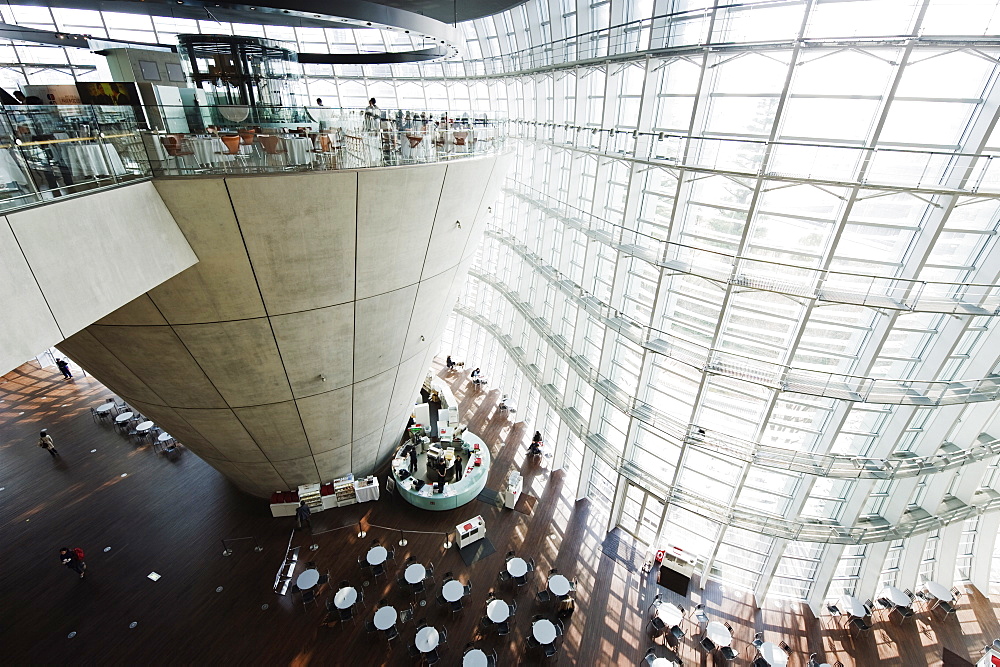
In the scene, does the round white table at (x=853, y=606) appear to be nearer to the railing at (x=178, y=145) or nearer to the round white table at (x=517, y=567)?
the round white table at (x=517, y=567)

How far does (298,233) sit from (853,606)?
1644 cm

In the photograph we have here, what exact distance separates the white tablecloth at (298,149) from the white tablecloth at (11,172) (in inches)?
142

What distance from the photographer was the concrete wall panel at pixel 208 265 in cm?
705

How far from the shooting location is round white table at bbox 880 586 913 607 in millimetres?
12062

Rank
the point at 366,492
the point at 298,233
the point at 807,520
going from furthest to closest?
1. the point at 366,492
2. the point at 807,520
3. the point at 298,233

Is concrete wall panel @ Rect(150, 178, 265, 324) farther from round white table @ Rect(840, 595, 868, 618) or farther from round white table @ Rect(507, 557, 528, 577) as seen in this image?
round white table @ Rect(840, 595, 868, 618)

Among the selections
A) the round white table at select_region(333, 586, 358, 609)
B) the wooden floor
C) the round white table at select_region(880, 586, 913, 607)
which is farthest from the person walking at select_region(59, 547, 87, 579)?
the round white table at select_region(880, 586, 913, 607)

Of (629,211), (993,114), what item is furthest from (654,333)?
(993,114)

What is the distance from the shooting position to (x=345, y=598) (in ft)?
36.9

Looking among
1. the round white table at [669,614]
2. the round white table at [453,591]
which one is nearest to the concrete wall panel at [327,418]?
the round white table at [453,591]

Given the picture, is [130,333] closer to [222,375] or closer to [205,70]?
[222,375]

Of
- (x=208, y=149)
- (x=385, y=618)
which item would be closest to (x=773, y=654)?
(x=385, y=618)

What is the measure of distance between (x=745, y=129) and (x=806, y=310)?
4044 mm

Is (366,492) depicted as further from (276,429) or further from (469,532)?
(276,429)
